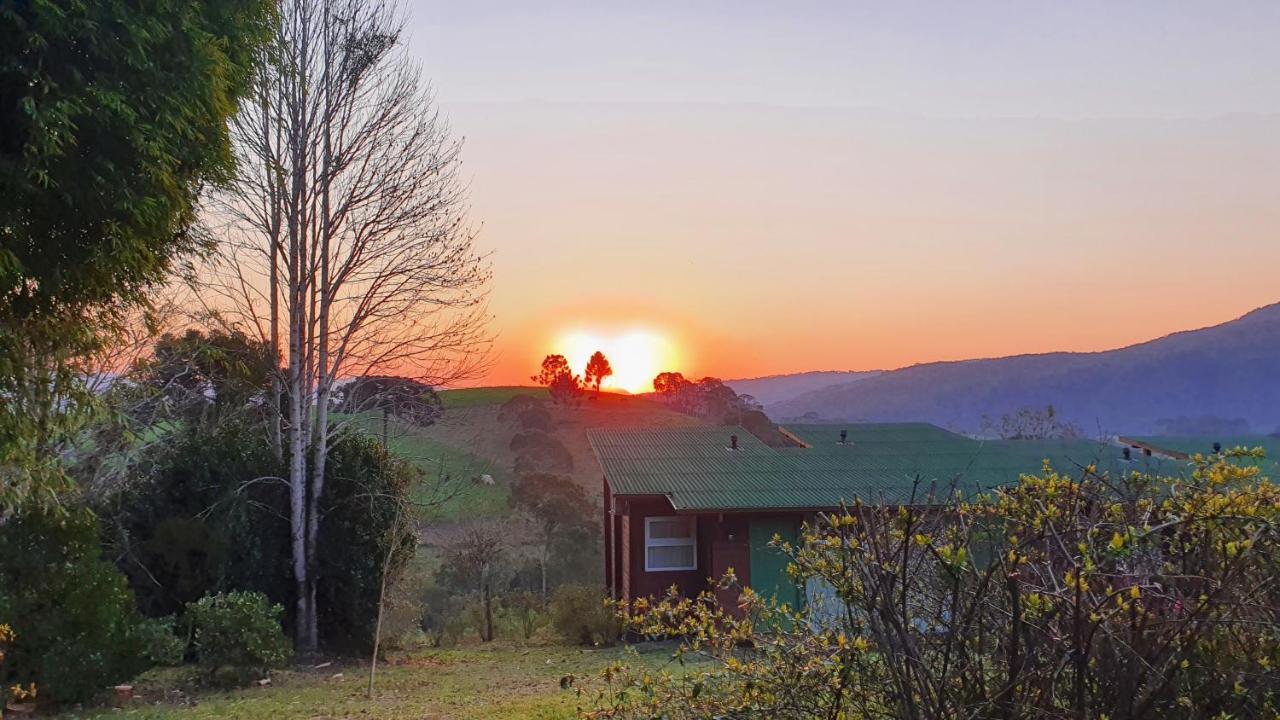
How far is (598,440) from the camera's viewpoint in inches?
943

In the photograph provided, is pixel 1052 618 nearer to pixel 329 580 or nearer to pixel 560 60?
pixel 560 60

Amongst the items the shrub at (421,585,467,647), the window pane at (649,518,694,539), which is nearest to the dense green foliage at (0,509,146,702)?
the shrub at (421,585,467,647)

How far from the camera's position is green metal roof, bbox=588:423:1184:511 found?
1969cm

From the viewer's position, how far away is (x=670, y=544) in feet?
67.2

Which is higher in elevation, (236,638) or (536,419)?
(536,419)

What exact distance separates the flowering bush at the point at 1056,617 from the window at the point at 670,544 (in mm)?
16266

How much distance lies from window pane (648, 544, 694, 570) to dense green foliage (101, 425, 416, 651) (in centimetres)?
537

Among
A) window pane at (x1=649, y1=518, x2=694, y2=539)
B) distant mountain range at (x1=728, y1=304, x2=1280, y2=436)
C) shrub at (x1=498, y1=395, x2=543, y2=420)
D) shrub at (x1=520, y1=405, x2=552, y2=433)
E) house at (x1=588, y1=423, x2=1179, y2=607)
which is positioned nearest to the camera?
house at (x1=588, y1=423, x2=1179, y2=607)

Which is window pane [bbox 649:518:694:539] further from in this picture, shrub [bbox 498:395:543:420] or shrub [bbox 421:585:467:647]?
shrub [bbox 498:395:543:420]

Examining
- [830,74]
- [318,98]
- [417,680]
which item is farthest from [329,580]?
[830,74]

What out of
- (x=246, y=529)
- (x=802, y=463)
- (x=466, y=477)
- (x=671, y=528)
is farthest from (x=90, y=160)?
(x=466, y=477)

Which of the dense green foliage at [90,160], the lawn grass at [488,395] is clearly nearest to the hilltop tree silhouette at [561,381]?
the lawn grass at [488,395]

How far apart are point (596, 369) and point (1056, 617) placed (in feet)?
211

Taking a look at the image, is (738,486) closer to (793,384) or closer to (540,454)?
(540,454)
